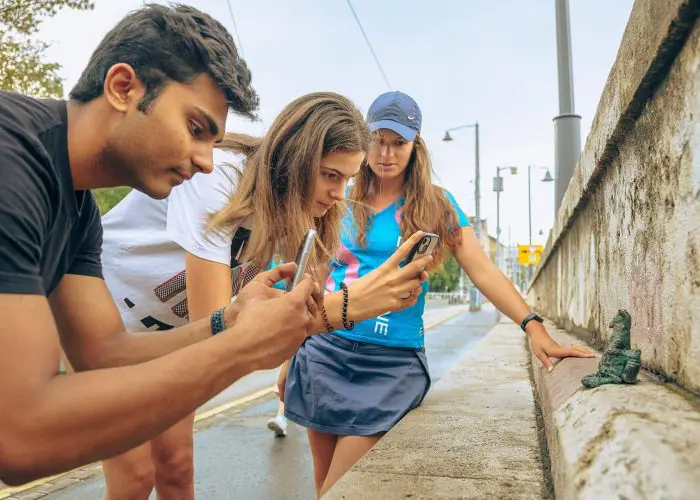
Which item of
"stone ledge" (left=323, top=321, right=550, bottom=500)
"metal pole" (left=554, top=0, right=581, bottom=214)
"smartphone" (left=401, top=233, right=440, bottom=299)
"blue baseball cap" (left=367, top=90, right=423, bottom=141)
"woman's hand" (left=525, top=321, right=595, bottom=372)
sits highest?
"metal pole" (left=554, top=0, right=581, bottom=214)

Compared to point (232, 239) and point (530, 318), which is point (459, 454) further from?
point (232, 239)

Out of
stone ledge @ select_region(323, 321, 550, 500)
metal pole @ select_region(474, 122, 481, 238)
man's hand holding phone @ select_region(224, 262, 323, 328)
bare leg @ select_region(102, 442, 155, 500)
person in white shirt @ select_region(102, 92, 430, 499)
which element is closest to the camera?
stone ledge @ select_region(323, 321, 550, 500)

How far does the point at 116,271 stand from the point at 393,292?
114 centimetres

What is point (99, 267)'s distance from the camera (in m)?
2.01

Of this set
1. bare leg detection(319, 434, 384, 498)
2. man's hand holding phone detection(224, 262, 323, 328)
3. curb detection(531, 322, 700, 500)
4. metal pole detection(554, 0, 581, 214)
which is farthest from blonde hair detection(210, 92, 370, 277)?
metal pole detection(554, 0, 581, 214)

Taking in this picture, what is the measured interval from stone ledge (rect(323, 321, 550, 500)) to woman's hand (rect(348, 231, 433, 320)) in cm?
49

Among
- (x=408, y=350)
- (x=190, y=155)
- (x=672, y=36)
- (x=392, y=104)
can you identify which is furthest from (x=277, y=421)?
(x=672, y=36)

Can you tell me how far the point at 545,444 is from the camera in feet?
7.30

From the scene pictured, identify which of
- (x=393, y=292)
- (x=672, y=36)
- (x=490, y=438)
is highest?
(x=672, y=36)

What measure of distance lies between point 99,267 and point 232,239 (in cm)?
57

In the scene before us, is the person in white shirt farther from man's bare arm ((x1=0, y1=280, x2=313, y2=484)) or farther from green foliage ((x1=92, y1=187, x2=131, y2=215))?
green foliage ((x1=92, y1=187, x2=131, y2=215))

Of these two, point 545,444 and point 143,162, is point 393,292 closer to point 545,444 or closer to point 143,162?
point 545,444

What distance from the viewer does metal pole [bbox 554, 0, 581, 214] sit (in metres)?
7.65

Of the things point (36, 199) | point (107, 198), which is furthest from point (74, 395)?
point (107, 198)
